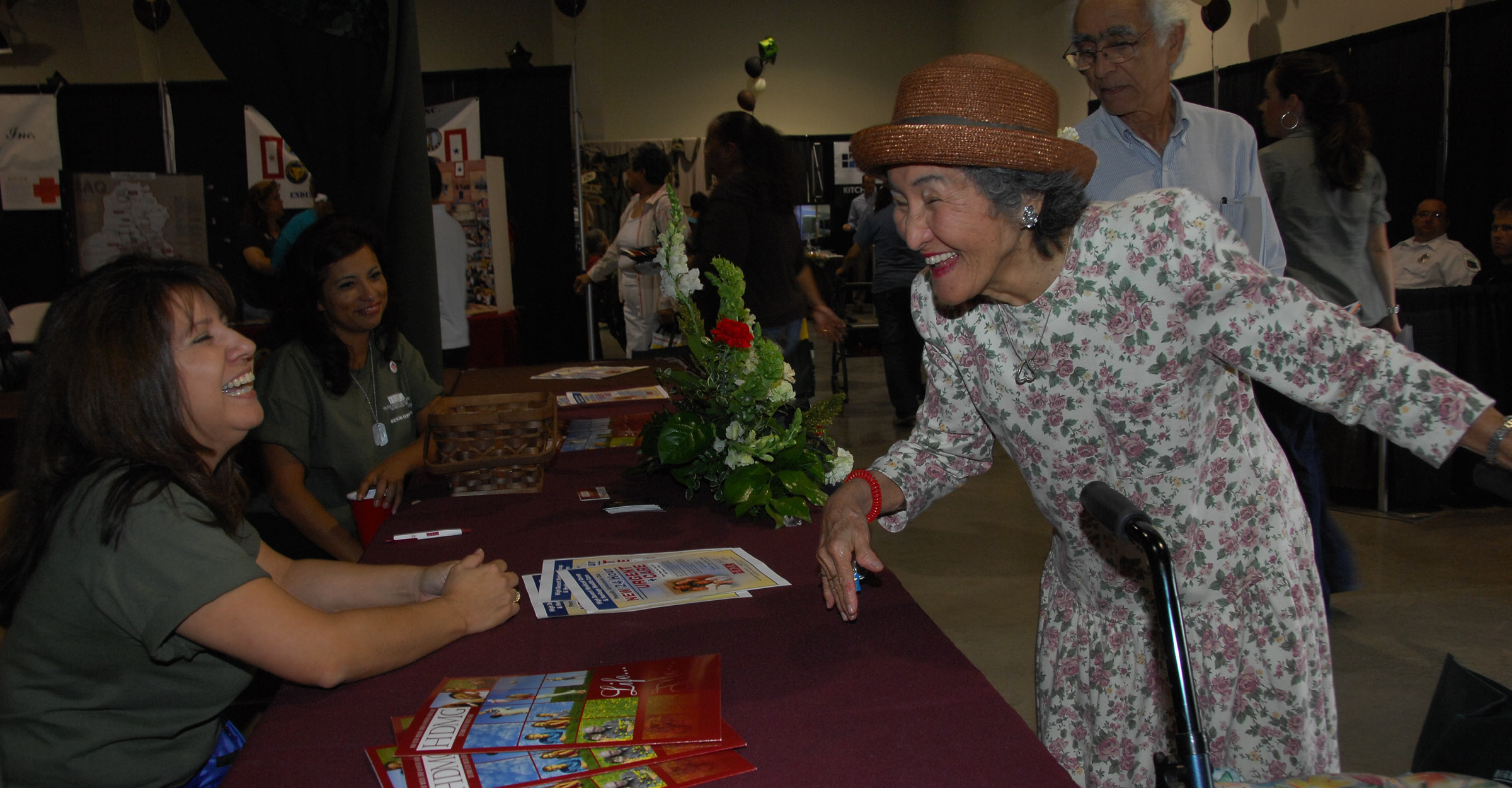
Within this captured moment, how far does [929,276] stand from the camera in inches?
52.3

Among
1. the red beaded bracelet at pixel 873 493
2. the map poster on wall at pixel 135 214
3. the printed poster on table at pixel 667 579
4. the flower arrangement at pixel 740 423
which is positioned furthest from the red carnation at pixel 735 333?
the map poster on wall at pixel 135 214

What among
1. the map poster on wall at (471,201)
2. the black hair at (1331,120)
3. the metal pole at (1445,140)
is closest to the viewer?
the black hair at (1331,120)

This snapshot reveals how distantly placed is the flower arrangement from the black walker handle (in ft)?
3.41

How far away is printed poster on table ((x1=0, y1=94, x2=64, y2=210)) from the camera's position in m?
7.19

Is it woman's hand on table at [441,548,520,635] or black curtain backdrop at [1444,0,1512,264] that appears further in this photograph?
black curtain backdrop at [1444,0,1512,264]

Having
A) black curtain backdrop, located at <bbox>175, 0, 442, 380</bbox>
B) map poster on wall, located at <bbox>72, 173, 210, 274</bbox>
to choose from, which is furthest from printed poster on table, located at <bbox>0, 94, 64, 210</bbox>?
black curtain backdrop, located at <bbox>175, 0, 442, 380</bbox>

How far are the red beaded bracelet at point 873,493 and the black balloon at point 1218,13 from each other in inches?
303

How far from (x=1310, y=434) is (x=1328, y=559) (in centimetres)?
39

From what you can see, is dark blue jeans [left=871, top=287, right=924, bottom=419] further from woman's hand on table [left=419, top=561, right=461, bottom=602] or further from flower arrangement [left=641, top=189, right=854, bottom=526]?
woman's hand on table [left=419, top=561, right=461, bottom=602]

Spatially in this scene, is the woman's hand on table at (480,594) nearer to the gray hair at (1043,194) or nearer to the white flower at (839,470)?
the white flower at (839,470)

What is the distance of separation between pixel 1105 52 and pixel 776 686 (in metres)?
1.61

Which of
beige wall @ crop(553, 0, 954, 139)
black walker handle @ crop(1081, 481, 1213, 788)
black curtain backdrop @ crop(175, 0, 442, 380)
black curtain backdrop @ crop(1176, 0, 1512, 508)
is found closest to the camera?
black walker handle @ crop(1081, 481, 1213, 788)

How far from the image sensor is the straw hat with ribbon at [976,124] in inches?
44.2

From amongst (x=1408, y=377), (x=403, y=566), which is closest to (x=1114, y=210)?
(x=1408, y=377)
